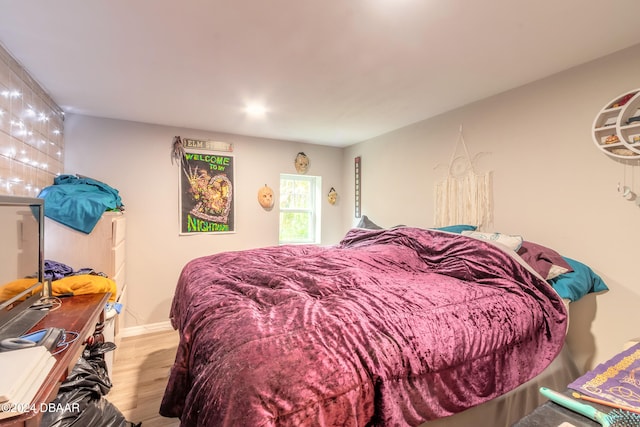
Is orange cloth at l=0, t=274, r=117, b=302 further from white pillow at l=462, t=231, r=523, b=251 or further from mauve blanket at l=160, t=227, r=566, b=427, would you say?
white pillow at l=462, t=231, r=523, b=251

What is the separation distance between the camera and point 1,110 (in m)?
1.67

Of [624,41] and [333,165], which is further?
[333,165]

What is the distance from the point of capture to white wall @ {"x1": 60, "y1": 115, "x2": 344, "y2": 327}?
296 cm

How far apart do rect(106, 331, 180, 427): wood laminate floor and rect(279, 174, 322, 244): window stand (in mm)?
1884

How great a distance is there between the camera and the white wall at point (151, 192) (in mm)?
2955

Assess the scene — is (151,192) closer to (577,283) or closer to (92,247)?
(92,247)

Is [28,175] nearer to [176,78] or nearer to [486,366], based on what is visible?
[176,78]

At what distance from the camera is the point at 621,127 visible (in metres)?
1.68

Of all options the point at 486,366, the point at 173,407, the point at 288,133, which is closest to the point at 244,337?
the point at 173,407

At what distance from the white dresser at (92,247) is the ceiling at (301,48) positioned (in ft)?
3.55

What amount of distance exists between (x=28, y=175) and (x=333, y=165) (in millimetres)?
3237

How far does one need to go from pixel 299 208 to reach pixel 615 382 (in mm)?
3599

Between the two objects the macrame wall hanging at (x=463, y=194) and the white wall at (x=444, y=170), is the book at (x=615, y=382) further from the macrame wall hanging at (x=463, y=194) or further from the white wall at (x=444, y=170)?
the macrame wall hanging at (x=463, y=194)

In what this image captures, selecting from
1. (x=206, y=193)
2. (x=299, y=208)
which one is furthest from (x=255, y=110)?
(x=299, y=208)
